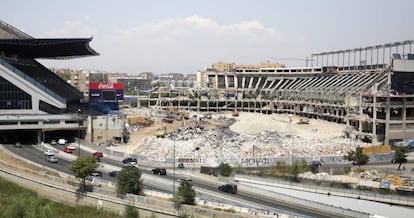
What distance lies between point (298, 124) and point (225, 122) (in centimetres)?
1211

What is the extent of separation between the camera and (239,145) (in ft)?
187

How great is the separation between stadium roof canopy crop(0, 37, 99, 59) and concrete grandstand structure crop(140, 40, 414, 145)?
3788cm

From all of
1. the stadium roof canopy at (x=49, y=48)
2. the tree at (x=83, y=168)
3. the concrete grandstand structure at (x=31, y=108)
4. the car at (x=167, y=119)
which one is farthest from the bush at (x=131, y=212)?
the car at (x=167, y=119)

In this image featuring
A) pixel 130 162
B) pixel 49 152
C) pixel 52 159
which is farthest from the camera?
pixel 49 152

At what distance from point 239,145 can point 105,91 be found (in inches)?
893

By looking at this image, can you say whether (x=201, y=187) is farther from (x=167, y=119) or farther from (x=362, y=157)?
(x=167, y=119)

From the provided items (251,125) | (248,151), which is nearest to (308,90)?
(251,125)

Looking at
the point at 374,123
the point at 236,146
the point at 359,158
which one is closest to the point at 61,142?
the point at 236,146

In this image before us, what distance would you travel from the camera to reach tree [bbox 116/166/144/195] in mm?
32562

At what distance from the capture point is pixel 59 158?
4747cm

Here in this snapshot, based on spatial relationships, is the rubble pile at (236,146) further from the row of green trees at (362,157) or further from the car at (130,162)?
the row of green trees at (362,157)

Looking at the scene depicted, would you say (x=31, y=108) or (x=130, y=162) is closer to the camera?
(x=130, y=162)

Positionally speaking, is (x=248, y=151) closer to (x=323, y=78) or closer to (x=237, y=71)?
(x=323, y=78)

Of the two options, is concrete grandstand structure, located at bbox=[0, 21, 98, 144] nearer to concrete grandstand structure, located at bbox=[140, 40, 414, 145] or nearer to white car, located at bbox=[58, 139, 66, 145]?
white car, located at bbox=[58, 139, 66, 145]
